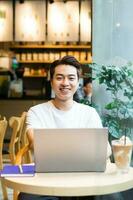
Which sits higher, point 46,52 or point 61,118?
point 46,52

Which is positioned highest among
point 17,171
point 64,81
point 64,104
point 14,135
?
point 64,81

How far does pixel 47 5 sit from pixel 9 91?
6.46 ft

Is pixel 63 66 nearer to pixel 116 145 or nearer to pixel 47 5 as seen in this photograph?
pixel 116 145

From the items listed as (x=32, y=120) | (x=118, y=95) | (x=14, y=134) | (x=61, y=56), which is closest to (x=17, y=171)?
(x=32, y=120)

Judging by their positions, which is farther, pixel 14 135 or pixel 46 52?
pixel 46 52

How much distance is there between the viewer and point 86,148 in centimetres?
208

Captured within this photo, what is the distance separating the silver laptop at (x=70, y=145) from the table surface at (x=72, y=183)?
0.25 feet

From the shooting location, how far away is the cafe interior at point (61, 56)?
3.39m

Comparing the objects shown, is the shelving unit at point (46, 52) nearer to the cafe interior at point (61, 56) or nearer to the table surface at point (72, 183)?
the cafe interior at point (61, 56)

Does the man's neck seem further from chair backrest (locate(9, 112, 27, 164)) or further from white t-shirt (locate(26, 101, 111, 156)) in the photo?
chair backrest (locate(9, 112, 27, 164))

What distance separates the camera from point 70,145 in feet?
6.81

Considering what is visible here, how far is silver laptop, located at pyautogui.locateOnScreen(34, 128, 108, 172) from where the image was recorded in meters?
2.05

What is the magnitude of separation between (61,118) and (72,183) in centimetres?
73

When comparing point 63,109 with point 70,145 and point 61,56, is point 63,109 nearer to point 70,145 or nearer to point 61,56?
point 70,145
